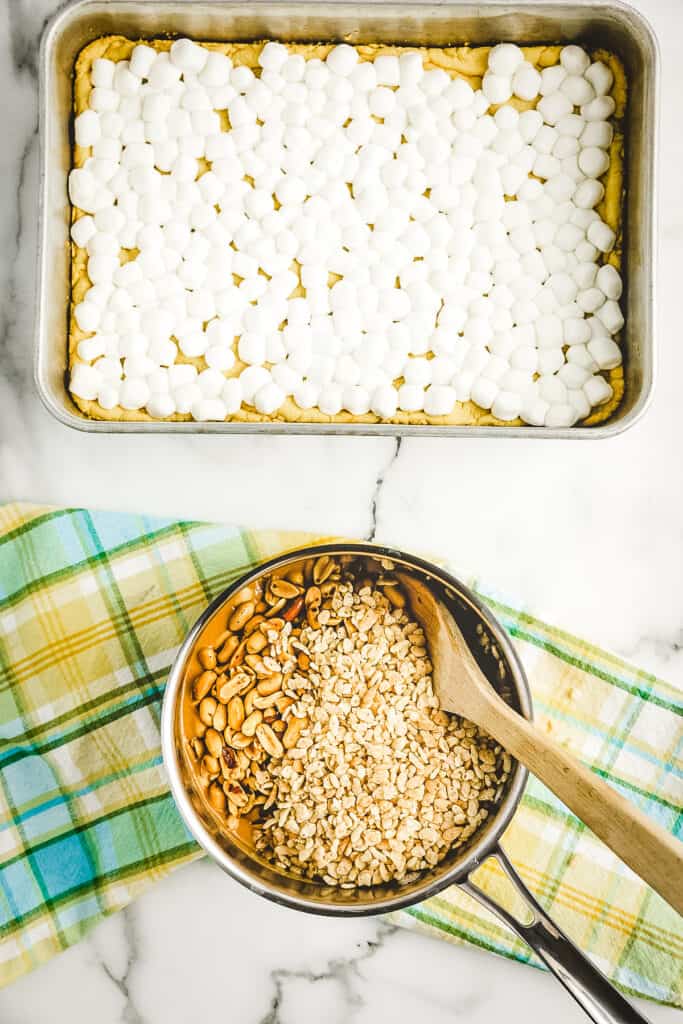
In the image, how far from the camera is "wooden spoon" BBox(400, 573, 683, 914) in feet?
2.05

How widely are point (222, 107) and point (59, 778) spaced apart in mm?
676

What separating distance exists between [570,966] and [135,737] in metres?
0.45

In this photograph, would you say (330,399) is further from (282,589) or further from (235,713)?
(235,713)

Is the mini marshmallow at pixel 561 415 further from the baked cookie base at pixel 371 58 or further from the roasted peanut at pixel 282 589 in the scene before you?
the roasted peanut at pixel 282 589

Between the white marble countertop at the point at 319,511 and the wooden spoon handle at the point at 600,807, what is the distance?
238 mm

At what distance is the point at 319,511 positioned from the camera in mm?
979

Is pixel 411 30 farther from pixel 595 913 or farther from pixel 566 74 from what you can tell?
pixel 595 913

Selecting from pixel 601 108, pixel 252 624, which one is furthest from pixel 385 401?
pixel 601 108

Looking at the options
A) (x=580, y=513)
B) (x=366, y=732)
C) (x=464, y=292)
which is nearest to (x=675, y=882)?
(x=366, y=732)

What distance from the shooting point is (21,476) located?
0.98 metres

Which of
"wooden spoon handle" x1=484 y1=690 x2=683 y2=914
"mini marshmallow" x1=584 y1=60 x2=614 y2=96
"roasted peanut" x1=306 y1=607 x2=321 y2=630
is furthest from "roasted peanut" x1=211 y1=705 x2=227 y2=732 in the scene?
"mini marshmallow" x1=584 y1=60 x2=614 y2=96

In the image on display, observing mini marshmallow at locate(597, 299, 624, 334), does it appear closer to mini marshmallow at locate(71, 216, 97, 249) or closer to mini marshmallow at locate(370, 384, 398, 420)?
mini marshmallow at locate(370, 384, 398, 420)

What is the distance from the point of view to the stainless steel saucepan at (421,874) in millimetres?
791

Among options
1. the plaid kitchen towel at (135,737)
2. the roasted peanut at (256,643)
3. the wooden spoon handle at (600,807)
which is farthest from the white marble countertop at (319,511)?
the wooden spoon handle at (600,807)
